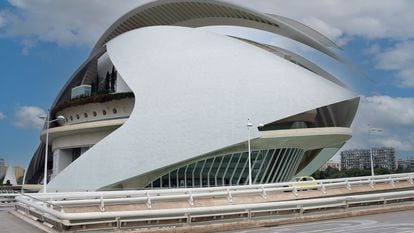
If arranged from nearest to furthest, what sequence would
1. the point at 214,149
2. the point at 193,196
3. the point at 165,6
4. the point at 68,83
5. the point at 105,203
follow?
1. the point at 105,203
2. the point at 193,196
3. the point at 214,149
4. the point at 165,6
5. the point at 68,83

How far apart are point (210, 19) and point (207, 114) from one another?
55.9 ft

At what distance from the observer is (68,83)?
49.9m

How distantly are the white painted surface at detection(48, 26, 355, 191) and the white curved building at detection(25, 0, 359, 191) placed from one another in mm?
79

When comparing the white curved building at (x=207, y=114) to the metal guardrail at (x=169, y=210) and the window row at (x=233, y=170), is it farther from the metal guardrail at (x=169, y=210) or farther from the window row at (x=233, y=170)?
the metal guardrail at (x=169, y=210)

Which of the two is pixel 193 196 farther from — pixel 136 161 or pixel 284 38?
pixel 284 38

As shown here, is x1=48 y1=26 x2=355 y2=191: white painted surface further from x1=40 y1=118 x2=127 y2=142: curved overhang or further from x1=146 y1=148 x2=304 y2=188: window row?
x1=40 y1=118 x2=127 y2=142: curved overhang

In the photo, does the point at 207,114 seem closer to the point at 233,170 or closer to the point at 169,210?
the point at 233,170

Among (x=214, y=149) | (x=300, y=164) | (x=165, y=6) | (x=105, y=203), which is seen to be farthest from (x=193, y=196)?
(x=165, y=6)

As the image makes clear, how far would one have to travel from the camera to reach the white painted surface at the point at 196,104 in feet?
106

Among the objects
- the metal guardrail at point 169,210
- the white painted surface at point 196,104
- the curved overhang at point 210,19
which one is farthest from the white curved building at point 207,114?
the metal guardrail at point 169,210

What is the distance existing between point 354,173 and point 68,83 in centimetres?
5455

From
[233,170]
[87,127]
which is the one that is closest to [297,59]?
[233,170]

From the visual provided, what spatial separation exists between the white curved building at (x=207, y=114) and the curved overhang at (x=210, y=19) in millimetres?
294

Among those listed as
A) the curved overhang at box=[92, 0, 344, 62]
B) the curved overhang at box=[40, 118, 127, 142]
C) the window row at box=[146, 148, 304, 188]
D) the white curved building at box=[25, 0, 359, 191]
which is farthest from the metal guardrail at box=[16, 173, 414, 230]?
the curved overhang at box=[92, 0, 344, 62]
